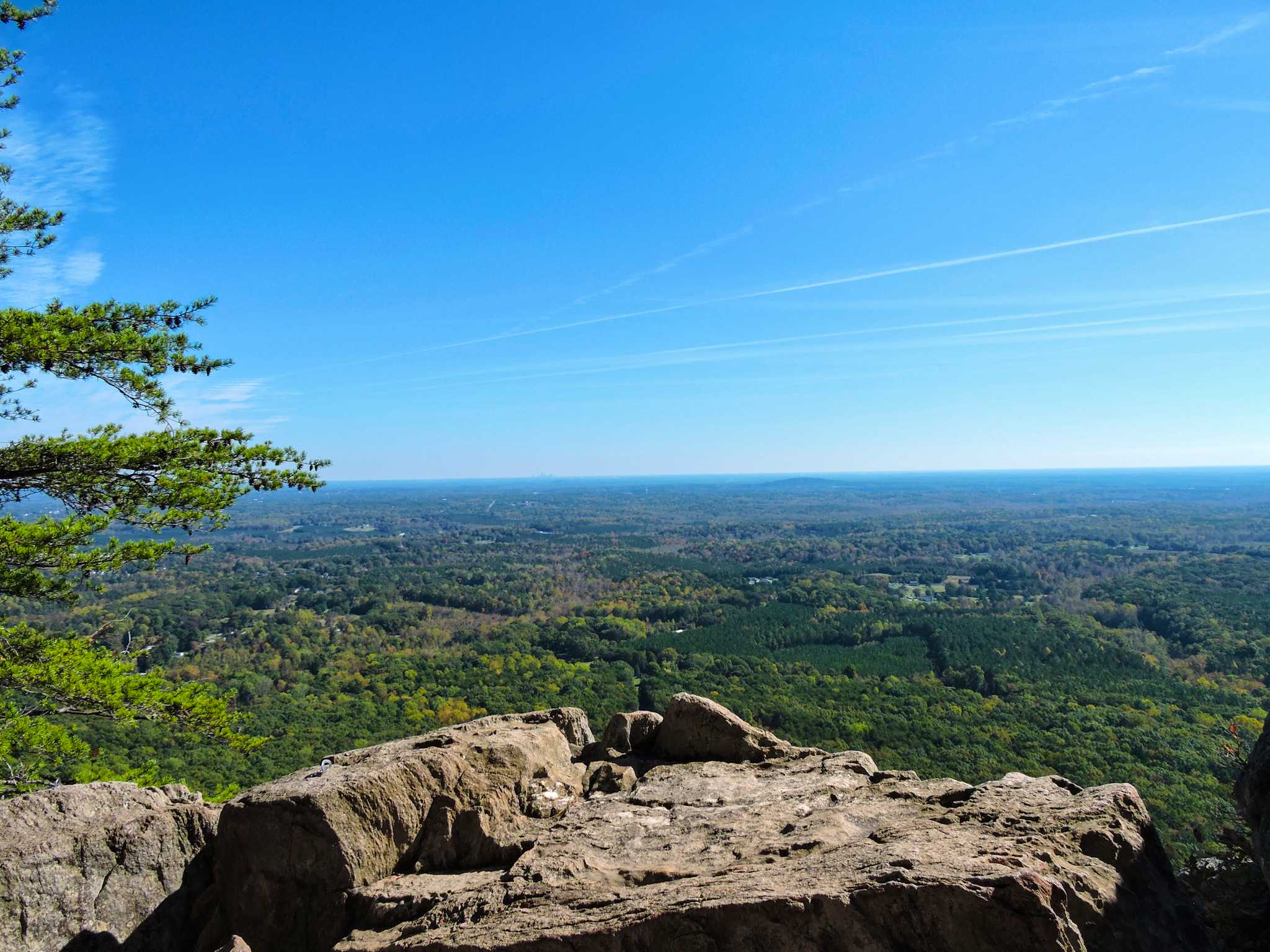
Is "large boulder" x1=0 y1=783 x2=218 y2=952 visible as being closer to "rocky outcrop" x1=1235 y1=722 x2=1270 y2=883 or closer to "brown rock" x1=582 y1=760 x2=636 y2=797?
"brown rock" x1=582 y1=760 x2=636 y2=797

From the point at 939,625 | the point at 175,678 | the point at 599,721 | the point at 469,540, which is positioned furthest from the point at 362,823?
the point at 469,540

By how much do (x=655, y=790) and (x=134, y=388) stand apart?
995cm

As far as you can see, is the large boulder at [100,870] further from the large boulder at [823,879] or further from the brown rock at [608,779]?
the brown rock at [608,779]

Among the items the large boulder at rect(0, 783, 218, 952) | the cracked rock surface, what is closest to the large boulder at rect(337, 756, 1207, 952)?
the cracked rock surface

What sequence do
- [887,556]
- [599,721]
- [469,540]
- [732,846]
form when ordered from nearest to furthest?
Answer: 1. [732,846]
2. [599,721]
3. [887,556]
4. [469,540]

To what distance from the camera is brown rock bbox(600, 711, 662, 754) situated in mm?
9250

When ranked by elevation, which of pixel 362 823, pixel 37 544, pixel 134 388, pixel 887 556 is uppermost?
pixel 134 388

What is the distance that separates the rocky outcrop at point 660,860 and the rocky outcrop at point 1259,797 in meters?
0.77

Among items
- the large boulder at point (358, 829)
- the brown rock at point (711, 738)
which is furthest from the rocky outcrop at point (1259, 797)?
the large boulder at point (358, 829)

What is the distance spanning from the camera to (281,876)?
623 cm

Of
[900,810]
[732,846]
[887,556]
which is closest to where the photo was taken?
[732,846]

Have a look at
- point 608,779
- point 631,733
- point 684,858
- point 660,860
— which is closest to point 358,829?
point 608,779

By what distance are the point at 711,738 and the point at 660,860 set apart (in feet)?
10.2

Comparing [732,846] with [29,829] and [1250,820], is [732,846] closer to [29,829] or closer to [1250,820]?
[1250,820]
